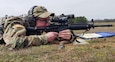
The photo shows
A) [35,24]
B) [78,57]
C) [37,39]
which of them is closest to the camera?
[78,57]

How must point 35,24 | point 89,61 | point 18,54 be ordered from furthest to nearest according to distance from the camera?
point 35,24, point 18,54, point 89,61

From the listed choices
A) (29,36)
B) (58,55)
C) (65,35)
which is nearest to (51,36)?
(65,35)

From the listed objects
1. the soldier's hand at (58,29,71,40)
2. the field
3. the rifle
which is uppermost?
the rifle

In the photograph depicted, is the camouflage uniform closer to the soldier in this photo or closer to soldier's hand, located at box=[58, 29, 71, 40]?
the soldier

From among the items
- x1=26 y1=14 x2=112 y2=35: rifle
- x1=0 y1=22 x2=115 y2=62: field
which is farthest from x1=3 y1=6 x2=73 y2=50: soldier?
x1=0 y1=22 x2=115 y2=62: field

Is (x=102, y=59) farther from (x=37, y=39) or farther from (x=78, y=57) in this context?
(x=37, y=39)

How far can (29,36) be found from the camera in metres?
9.00

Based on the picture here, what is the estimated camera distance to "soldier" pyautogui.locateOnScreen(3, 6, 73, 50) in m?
8.77

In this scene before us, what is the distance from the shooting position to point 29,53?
776 cm

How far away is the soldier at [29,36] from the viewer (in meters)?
8.77

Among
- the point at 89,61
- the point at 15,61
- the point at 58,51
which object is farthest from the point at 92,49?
the point at 15,61

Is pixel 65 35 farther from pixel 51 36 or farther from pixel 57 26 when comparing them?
pixel 57 26

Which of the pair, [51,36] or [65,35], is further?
[65,35]

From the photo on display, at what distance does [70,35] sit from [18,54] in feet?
6.27
